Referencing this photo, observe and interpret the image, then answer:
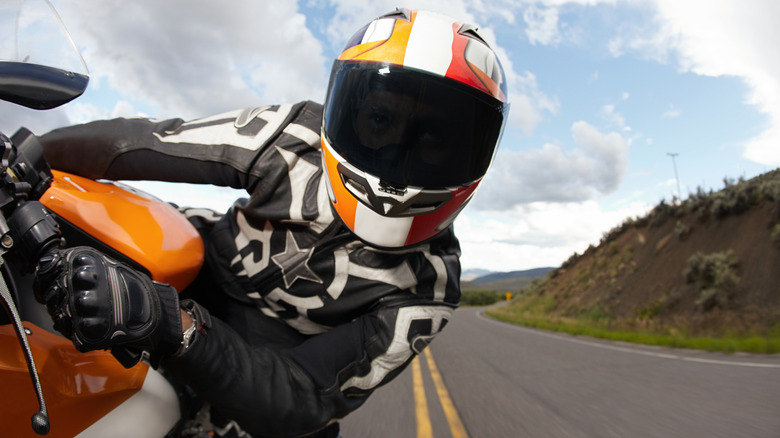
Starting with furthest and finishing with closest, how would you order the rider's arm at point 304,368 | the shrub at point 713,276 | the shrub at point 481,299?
1. the shrub at point 481,299
2. the shrub at point 713,276
3. the rider's arm at point 304,368

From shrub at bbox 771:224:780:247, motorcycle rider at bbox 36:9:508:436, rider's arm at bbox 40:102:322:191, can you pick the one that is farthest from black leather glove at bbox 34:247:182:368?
shrub at bbox 771:224:780:247

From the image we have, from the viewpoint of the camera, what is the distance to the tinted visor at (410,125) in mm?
1889

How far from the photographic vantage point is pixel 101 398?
1.22 m

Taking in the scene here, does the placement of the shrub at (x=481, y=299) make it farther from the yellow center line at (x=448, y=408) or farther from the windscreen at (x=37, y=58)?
the windscreen at (x=37, y=58)

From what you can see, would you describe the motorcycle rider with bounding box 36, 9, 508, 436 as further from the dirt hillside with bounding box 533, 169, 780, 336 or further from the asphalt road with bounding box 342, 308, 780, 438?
the dirt hillside with bounding box 533, 169, 780, 336

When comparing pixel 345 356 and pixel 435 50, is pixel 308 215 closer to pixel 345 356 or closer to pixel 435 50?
pixel 345 356

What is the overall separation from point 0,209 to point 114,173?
31.8 inches

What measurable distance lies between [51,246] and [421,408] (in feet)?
12.0

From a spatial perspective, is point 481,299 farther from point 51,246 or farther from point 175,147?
point 51,246

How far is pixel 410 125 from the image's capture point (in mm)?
1891

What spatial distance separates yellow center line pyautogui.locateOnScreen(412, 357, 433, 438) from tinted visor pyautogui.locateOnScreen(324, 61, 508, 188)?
223cm

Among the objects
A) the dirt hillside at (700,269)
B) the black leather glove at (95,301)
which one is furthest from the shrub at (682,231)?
the black leather glove at (95,301)

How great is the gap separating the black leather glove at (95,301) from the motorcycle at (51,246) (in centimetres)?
7

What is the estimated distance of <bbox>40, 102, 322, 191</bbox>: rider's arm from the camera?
1778mm
